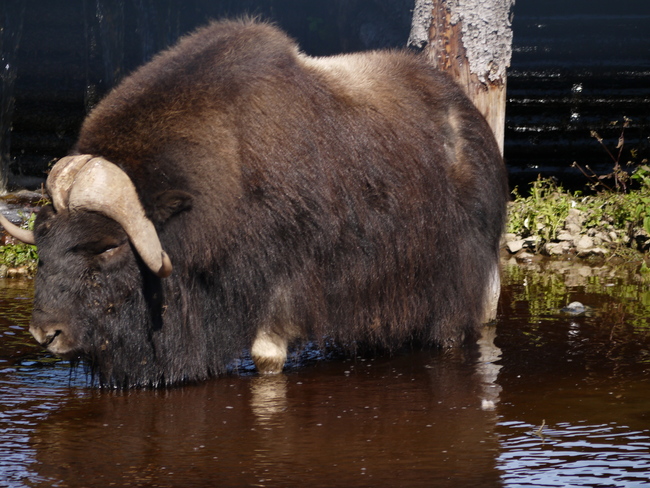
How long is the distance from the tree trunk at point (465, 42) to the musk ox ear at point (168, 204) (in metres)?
2.85

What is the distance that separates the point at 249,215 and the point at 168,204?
1.14 feet

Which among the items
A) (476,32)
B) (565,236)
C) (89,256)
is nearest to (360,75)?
(89,256)

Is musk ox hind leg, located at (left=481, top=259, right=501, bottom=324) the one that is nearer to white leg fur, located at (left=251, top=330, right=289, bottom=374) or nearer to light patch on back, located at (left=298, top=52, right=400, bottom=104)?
light patch on back, located at (left=298, top=52, right=400, bottom=104)

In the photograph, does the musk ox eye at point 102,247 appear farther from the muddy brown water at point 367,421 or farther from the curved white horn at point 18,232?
the muddy brown water at point 367,421

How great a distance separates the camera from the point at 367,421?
11.8ft

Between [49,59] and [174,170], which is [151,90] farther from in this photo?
[49,59]

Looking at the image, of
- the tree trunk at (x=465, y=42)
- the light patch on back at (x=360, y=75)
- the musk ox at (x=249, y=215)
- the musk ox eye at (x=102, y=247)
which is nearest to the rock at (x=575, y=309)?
the musk ox at (x=249, y=215)

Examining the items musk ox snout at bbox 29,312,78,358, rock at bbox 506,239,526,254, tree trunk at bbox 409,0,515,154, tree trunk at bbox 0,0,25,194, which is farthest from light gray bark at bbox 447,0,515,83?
tree trunk at bbox 0,0,25,194

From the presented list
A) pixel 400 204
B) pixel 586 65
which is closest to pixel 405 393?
pixel 400 204

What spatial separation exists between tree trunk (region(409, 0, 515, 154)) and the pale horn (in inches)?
117

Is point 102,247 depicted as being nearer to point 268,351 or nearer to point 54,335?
point 54,335

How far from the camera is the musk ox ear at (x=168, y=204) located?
3.85 m

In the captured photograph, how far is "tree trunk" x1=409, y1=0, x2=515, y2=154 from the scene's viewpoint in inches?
246

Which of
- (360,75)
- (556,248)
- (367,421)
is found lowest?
(367,421)
